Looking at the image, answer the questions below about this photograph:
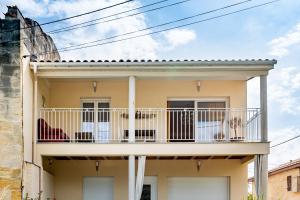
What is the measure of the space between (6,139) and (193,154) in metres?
5.08

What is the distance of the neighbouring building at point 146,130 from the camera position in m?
14.5

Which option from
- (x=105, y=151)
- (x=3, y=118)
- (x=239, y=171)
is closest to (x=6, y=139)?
(x=3, y=118)

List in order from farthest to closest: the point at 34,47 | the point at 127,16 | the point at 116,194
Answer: the point at 116,194 < the point at 34,47 < the point at 127,16

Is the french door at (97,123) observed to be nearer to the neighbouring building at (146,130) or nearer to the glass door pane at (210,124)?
the neighbouring building at (146,130)

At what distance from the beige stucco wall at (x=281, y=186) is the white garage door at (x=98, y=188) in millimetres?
8999

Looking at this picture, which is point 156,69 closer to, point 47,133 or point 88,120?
point 88,120

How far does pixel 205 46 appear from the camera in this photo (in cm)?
1570

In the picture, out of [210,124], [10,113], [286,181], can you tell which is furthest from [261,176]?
[286,181]

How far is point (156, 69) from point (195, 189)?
4.39 metres

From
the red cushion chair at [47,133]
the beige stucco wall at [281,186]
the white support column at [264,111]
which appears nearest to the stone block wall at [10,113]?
the red cushion chair at [47,133]

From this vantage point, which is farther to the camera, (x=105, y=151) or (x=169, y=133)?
(x=169, y=133)

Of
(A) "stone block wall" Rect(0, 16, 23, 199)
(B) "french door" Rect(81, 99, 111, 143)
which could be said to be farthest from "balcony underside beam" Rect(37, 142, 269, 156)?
(B) "french door" Rect(81, 99, 111, 143)

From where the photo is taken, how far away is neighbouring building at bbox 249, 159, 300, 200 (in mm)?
21812

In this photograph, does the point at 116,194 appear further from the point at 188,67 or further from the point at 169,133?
the point at 188,67
